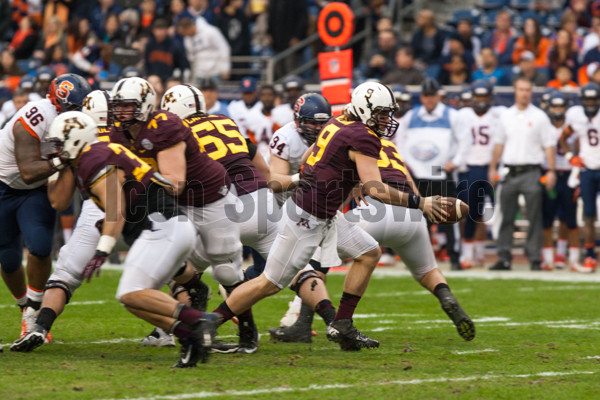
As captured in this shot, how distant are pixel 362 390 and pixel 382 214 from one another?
200 cm

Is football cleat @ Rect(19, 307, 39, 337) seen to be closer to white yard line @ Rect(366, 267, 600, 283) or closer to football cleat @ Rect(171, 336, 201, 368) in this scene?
football cleat @ Rect(171, 336, 201, 368)

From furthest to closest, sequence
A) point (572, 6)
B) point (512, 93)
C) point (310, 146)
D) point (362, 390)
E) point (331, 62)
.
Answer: point (572, 6), point (512, 93), point (331, 62), point (310, 146), point (362, 390)

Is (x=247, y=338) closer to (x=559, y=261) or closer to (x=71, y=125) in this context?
(x=71, y=125)

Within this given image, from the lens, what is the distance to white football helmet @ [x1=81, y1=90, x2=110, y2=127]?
21.8 ft

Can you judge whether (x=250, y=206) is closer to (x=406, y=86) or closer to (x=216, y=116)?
(x=216, y=116)

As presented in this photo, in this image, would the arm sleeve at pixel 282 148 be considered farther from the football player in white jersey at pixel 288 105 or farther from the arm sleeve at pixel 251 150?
the football player in white jersey at pixel 288 105

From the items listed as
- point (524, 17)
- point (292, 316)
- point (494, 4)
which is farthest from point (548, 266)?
point (494, 4)

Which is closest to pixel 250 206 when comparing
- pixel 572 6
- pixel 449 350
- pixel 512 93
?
pixel 449 350

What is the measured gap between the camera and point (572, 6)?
639 inches

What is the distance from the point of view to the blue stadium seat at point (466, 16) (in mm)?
16766

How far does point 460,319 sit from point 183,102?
239cm

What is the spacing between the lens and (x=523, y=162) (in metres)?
12.1

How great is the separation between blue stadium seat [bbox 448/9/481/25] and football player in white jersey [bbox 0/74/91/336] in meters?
10.8

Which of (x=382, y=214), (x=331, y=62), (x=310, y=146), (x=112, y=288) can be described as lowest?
(x=112, y=288)
